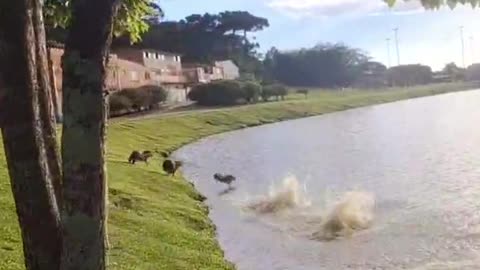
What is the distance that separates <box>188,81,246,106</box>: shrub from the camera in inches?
3629

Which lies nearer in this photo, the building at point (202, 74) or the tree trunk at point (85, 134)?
the tree trunk at point (85, 134)

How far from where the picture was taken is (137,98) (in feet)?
238

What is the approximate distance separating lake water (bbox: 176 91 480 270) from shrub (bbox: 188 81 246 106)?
3705 centimetres

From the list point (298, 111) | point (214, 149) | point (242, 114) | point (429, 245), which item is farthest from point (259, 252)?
point (298, 111)

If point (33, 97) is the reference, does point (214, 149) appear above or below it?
below

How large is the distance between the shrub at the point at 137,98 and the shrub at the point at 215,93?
11.5 metres

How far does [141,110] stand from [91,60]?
231ft

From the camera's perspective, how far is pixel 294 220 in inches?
941

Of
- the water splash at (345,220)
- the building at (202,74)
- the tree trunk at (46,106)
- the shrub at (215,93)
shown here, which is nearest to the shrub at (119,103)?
the shrub at (215,93)

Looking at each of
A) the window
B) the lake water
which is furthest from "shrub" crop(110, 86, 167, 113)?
the lake water

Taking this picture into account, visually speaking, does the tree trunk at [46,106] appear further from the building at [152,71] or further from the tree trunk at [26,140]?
the building at [152,71]

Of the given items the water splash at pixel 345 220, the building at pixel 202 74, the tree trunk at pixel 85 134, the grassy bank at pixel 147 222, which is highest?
the building at pixel 202 74

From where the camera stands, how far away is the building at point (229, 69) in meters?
122

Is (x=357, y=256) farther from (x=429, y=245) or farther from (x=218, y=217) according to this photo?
(x=218, y=217)
